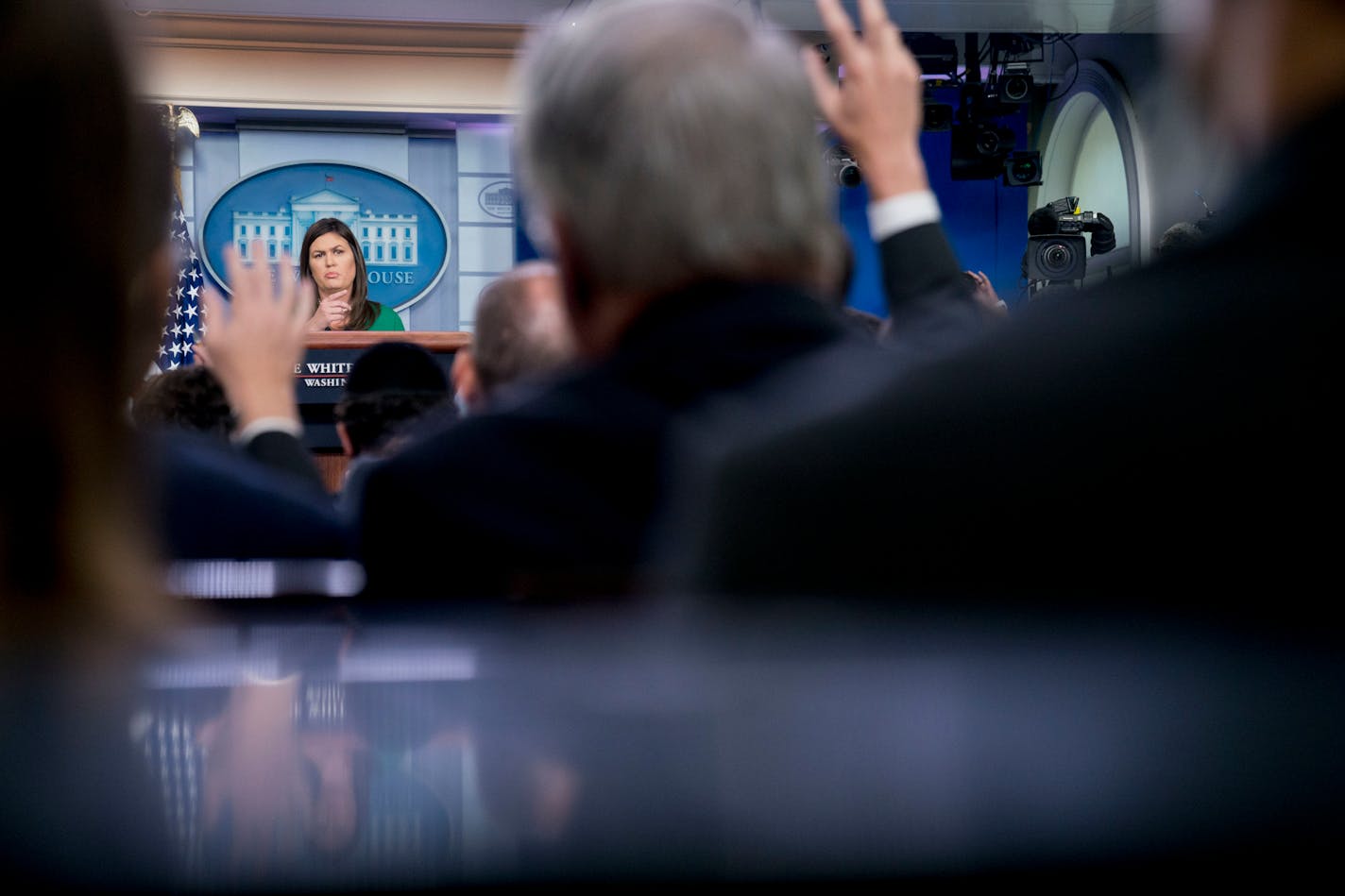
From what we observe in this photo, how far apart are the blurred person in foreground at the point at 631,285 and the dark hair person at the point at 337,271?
4548 mm

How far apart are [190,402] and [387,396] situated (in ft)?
1.09

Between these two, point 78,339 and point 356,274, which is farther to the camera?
point 356,274

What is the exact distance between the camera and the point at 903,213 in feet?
3.85

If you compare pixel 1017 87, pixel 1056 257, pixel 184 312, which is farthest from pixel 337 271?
pixel 1056 257

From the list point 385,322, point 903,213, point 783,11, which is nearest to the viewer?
point 903,213

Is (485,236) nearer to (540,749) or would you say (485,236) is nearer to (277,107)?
(277,107)

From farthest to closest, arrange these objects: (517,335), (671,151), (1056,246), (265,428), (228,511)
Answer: (1056,246), (517,335), (265,428), (671,151), (228,511)

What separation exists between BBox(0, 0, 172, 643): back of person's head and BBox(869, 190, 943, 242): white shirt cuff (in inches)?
30.5

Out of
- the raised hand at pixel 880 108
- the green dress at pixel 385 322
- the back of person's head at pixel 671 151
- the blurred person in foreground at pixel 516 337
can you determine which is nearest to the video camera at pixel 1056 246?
the green dress at pixel 385 322

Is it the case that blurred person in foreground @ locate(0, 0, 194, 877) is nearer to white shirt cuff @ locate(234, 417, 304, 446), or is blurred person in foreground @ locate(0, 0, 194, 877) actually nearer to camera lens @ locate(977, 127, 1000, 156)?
white shirt cuff @ locate(234, 417, 304, 446)

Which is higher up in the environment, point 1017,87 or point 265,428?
point 1017,87

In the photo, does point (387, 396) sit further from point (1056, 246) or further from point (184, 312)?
point (1056, 246)

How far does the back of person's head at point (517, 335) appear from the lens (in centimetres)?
150

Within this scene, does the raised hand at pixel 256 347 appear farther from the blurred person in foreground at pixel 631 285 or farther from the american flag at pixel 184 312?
the american flag at pixel 184 312
